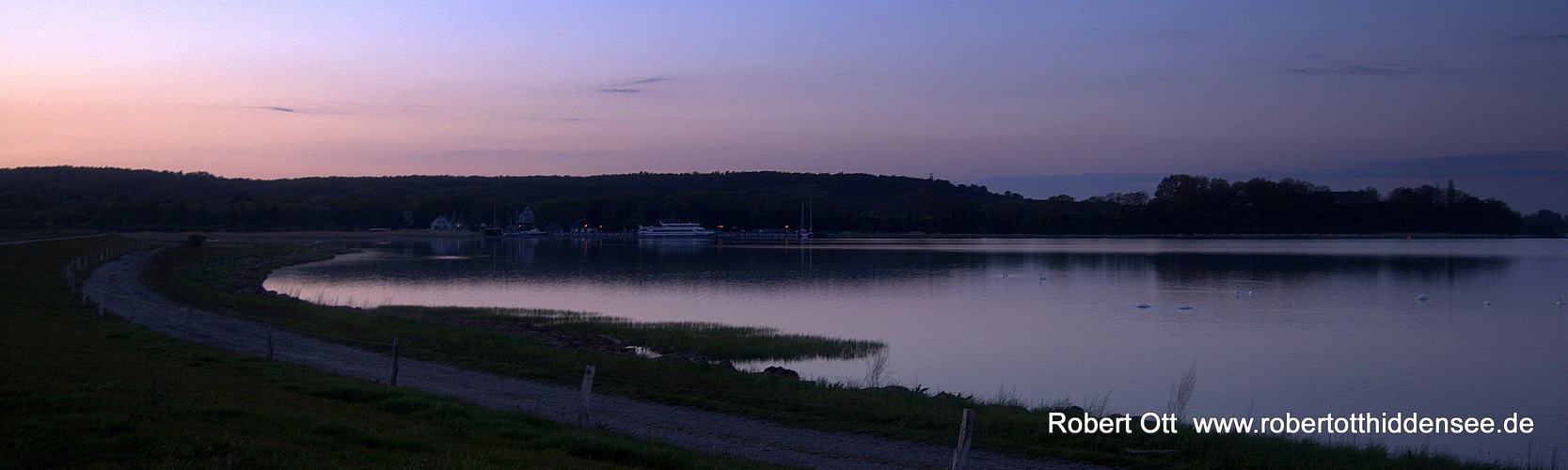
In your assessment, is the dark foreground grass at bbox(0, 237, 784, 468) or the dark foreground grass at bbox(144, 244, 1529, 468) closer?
the dark foreground grass at bbox(0, 237, 784, 468)

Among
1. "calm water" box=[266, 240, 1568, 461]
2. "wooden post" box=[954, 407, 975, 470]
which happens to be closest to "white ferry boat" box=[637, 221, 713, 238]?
"calm water" box=[266, 240, 1568, 461]

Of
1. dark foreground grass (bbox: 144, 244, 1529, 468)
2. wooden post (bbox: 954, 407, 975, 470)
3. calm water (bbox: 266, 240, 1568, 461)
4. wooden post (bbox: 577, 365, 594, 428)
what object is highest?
wooden post (bbox: 954, 407, 975, 470)

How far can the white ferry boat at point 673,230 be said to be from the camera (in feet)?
545

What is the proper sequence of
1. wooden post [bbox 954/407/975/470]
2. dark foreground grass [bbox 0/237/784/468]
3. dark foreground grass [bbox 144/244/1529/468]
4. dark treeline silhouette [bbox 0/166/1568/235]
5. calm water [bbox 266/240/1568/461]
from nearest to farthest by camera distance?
dark foreground grass [bbox 0/237/784/468]
wooden post [bbox 954/407/975/470]
dark foreground grass [bbox 144/244/1529/468]
calm water [bbox 266/240/1568/461]
dark treeline silhouette [bbox 0/166/1568/235]

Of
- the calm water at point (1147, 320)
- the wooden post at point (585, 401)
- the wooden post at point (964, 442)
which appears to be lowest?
the calm water at point (1147, 320)

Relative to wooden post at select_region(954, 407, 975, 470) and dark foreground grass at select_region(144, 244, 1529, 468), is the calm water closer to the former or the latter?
dark foreground grass at select_region(144, 244, 1529, 468)

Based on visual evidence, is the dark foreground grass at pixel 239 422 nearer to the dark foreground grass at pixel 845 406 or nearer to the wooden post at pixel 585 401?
the wooden post at pixel 585 401

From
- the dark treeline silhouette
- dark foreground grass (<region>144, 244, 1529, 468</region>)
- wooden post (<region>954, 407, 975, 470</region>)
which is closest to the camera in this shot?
wooden post (<region>954, 407, 975, 470</region>)

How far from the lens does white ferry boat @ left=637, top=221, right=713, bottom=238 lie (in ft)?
545

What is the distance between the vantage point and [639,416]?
39.6 feet

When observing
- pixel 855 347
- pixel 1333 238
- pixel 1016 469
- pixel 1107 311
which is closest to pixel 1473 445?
pixel 1016 469

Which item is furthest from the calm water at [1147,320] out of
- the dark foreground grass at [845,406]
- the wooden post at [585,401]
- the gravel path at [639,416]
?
the wooden post at [585,401]

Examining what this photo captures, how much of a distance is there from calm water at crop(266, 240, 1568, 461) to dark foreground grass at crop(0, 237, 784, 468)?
10.3 metres

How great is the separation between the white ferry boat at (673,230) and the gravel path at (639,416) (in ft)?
479
